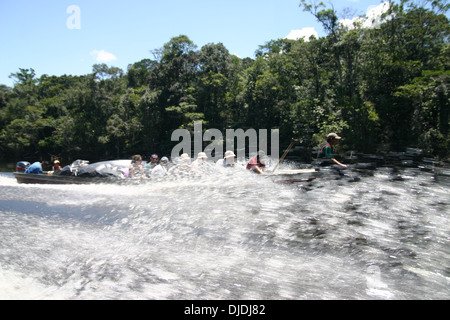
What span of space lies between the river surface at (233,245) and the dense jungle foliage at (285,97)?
14.2 meters

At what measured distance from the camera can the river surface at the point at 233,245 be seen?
3.05m

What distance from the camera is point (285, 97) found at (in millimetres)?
26375

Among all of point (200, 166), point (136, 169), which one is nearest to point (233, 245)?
point (200, 166)

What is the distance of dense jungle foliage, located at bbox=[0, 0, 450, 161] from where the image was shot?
68.1 ft

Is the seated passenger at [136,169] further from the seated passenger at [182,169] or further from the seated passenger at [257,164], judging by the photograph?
the seated passenger at [257,164]

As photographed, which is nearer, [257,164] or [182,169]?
[257,164]

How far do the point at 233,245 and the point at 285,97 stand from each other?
941 inches

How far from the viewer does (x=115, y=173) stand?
373 inches

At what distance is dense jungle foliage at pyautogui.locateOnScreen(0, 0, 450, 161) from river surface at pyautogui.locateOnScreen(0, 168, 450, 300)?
14219 millimetres

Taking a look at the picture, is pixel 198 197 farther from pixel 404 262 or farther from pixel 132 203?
pixel 404 262

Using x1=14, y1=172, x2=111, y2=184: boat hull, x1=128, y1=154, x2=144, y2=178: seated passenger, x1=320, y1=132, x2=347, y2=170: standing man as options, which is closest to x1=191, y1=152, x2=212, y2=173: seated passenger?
x1=128, y1=154, x2=144, y2=178: seated passenger

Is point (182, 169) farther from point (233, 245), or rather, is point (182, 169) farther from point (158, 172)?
point (233, 245)

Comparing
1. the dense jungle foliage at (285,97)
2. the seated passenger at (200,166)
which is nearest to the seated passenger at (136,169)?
the seated passenger at (200,166)

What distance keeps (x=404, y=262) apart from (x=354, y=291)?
1.18 meters
